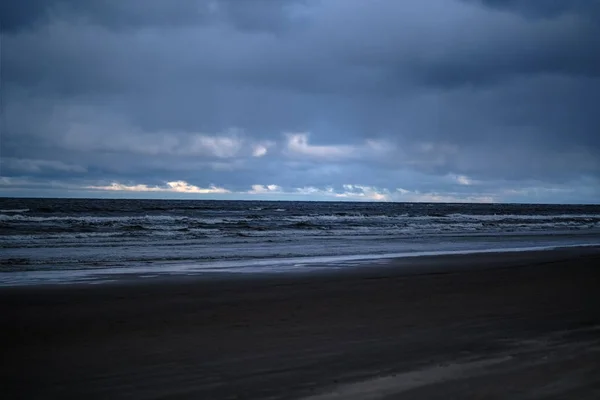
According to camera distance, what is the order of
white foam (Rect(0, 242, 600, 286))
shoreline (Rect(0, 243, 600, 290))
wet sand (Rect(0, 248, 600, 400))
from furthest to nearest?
white foam (Rect(0, 242, 600, 286))
shoreline (Rect(0, 243, 600, 290))
wet sand (Rect(0, 248, 600, 400))

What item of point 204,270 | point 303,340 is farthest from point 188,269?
point 303,340

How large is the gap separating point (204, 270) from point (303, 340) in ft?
30.8

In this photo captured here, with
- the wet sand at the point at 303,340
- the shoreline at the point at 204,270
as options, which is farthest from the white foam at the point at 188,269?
the wet sand at the point at 303,340

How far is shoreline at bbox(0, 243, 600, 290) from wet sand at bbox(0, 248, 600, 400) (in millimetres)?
1055

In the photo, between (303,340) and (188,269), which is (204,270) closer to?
(188,269)

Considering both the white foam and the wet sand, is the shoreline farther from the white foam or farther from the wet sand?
the wet sand

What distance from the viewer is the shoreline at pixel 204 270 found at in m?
14.6

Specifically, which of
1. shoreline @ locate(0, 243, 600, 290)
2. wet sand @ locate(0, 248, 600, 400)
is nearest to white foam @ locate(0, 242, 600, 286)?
shoreline @ locate(0, 243, 600, 290)

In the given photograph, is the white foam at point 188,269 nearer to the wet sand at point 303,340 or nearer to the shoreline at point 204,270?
the shoreline at point 204,270

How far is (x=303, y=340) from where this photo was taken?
8.02m

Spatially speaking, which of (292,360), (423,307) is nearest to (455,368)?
(292,360)

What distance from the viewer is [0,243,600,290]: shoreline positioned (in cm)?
1463

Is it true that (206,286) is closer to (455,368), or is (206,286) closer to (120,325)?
(120,325)

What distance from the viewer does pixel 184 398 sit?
5.62 metres
